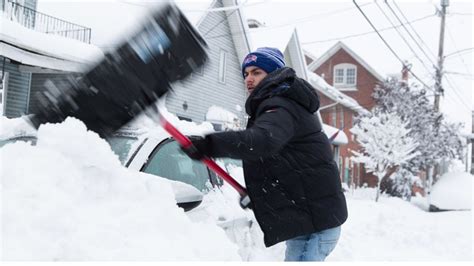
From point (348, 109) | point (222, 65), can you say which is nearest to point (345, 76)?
point (348, 109)

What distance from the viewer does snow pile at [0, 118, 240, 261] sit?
170 cm

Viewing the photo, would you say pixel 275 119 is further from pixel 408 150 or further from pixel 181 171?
pixel 408 150

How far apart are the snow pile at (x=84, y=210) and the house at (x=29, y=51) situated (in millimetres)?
4476

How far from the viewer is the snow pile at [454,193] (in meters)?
17.1

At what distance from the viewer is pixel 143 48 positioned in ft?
7.74

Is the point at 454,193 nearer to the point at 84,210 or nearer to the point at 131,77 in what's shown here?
the point at 131,77

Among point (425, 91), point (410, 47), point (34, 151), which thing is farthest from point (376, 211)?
point (425, 91)

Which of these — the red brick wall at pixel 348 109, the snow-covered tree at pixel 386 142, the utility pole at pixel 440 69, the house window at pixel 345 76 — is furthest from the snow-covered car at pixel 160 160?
the house window at pixel 345 76

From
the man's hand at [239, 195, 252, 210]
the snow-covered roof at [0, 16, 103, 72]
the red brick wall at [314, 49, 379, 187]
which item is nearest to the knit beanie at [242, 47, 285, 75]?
the man's hand at [239, 195, 252, 210]

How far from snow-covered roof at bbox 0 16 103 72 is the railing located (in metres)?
1.70

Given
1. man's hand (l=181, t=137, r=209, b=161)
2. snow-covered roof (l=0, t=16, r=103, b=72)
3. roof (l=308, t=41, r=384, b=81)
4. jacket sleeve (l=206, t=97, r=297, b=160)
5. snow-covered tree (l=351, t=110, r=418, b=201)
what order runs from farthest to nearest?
roof (l=308, t=41, r=384, b=81), snow-covered tree (l=351, t=110, r=418, b=201), snow-covered roof (l=0, t=16, r=103, b=72), man's hand (l=181, t=137, r=209, b=161), jacket sleeve (l=206, t=97, r=297, b=160)

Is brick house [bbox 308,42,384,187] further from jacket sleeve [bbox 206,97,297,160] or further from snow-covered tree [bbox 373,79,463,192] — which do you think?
jacket sleeve [bbox 206,97,297,160]

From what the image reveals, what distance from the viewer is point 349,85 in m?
29.5

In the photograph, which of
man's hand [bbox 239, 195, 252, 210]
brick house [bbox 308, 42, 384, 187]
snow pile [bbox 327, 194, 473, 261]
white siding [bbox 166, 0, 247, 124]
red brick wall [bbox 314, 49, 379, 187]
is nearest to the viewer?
man's hand [bbox 239, 195, 252, 210]
